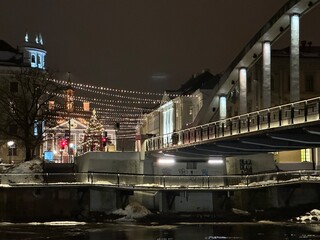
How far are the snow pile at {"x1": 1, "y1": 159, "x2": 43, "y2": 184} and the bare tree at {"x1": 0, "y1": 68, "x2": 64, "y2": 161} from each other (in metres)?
6.84

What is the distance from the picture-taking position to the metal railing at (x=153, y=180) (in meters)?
54.8

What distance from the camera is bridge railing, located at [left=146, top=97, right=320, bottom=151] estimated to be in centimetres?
3458

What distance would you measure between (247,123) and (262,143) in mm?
1960

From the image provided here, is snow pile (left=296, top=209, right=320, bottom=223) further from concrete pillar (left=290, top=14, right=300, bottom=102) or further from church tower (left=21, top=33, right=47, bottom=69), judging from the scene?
church tower (left=21, top=33, right=47, bottom=69)

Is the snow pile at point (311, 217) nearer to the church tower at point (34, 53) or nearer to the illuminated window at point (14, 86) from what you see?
the illuminated window at point (14, 86)

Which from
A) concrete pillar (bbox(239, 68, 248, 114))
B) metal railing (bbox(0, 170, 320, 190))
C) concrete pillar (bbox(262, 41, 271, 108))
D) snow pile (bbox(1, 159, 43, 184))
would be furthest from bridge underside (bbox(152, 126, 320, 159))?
snow pile (bbox(1, 159, 43, 184))

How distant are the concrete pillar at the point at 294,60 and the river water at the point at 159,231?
9140 mm

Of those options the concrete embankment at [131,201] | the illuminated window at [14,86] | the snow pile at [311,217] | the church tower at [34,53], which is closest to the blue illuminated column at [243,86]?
the concrete embankment at [131,201]

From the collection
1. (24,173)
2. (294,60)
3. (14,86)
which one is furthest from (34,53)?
(294,60)

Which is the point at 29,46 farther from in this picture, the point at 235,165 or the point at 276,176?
the point at 276,176

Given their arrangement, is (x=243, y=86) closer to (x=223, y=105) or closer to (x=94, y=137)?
(x=223, y=105)

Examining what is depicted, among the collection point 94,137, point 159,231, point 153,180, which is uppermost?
point 94,137

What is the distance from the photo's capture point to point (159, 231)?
149ft

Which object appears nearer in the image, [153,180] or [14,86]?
[153,180]
